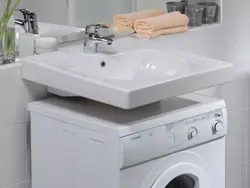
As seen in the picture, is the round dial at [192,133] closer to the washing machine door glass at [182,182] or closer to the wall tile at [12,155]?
the washing machine door glass at [182,182]

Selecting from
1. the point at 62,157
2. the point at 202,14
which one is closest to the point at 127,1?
the point at 202,14

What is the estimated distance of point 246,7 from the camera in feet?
11.4

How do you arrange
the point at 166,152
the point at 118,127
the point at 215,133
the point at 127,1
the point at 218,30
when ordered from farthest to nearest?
the point at 218,30, the point at 127,1, the point at 215,133, the point at 166,152, the point at 118,127

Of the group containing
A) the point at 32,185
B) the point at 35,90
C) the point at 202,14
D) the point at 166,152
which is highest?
the point at 202,14

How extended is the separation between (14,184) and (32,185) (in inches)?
2.9

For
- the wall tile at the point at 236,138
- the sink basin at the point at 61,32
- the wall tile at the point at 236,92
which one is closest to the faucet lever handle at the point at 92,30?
the sink basin at the point at 61,32

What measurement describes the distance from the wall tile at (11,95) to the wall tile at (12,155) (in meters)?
0.04

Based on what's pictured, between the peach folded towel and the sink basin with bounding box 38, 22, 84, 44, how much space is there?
27cm

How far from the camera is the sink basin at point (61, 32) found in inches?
114

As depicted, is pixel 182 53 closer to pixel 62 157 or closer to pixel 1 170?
pixel 62 157

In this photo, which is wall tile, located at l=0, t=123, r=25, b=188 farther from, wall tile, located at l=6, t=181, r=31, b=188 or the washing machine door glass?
the washing machine door glass

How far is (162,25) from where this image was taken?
3.12m

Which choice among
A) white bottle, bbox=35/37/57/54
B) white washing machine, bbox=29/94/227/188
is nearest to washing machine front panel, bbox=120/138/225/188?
white washing machine, bbox=29/94/227/188

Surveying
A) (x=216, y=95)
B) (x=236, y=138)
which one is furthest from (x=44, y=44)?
(x=236, y=138)
